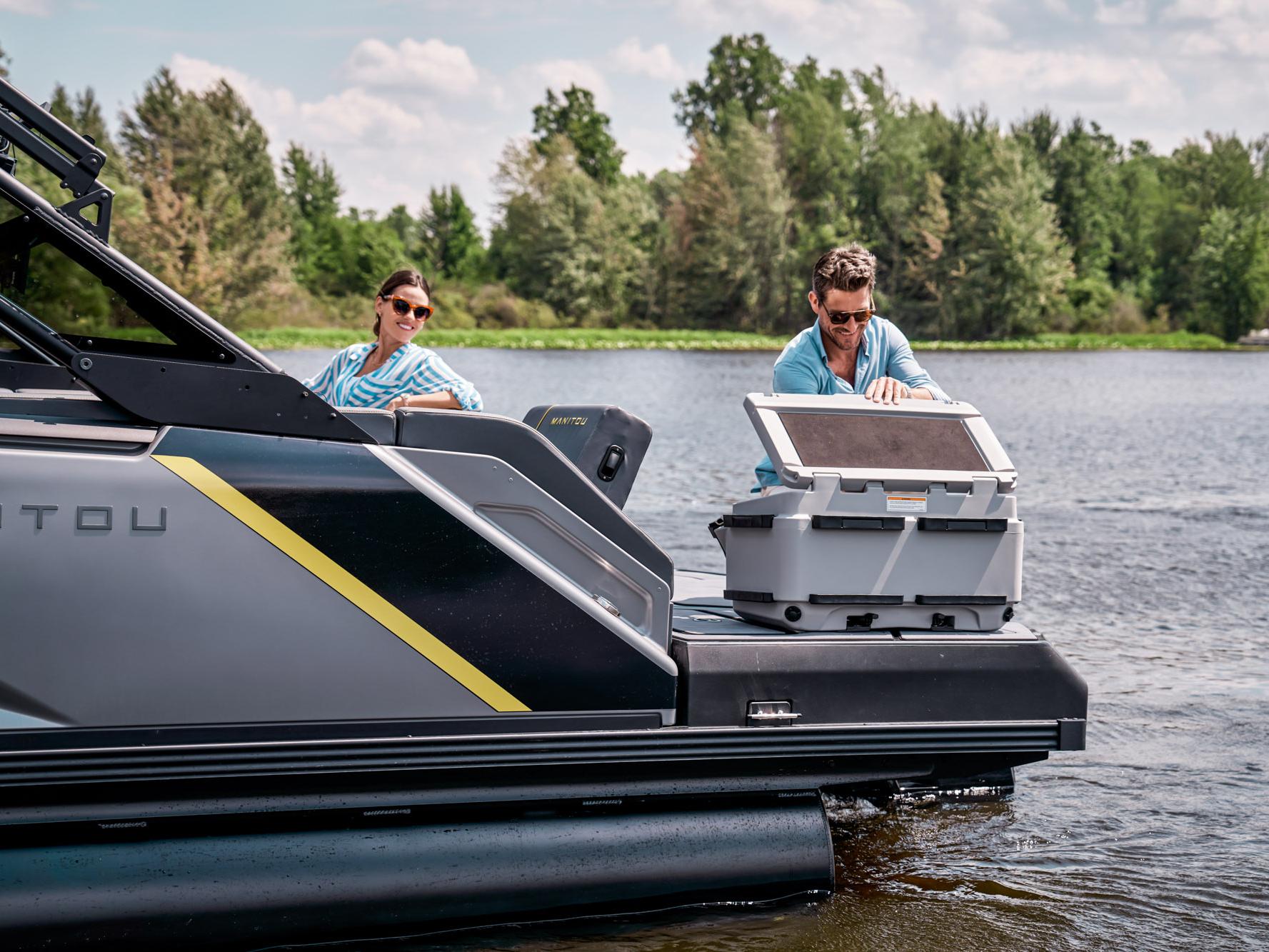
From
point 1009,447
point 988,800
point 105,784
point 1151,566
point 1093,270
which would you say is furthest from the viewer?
point 1093,270

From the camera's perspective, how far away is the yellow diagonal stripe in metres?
2.80

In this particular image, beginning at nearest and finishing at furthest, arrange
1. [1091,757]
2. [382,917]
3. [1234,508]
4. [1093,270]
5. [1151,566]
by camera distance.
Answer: [382,917], [1091,757], [1151,566], [1234,508], [1093,270]

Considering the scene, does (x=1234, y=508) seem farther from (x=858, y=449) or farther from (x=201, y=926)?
(x=201, y=926)

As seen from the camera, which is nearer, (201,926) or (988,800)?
(201,926)

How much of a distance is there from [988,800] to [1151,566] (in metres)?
5.30

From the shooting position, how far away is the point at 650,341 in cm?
6125

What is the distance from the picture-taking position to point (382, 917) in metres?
3.05

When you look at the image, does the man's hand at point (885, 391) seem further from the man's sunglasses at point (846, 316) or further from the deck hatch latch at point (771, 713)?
the deck hatch latch at point (771, 713)

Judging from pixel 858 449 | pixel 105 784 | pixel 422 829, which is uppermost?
pixel 858 449

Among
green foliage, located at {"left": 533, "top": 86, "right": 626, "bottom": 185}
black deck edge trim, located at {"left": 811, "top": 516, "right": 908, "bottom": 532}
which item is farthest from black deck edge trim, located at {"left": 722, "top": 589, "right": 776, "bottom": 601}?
green foliage, located at {"left": 533, "top": 86, "right": 626, "bottom": 185}

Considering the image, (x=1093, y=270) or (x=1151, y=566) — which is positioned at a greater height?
(x=1093, y=270)

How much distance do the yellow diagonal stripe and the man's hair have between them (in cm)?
146

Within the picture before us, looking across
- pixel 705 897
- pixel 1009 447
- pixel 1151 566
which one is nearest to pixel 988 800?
pixel 705 897

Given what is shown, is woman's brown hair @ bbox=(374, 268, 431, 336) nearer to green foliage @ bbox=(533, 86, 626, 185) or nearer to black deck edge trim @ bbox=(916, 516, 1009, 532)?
black deck edge trim @ bbox=(916, 516, 1009, 532)
